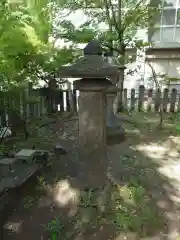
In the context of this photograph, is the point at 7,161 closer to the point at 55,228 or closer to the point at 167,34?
the point at 55,228

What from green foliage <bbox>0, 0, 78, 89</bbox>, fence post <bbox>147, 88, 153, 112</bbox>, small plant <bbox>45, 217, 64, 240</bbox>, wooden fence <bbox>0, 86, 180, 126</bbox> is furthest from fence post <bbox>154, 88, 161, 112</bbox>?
small plant <bbox>45, 217, 64, 240</bbox>

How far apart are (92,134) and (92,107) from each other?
0.41 m

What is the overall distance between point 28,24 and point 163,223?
5.75 metres

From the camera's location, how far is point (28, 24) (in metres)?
6.43

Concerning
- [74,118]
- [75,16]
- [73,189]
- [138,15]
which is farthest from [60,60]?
[75,16]

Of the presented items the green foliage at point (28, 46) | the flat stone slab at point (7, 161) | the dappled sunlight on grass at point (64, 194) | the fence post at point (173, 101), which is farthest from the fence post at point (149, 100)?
the flat stone slab at point (7, 161)

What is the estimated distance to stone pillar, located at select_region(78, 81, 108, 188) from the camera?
3.37 meters

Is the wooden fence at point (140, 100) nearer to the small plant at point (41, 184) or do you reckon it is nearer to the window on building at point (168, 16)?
the window on building at point (168, 16)

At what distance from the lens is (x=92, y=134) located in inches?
139

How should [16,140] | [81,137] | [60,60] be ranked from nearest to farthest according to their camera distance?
[81,137]
[16,140]
[60,60]

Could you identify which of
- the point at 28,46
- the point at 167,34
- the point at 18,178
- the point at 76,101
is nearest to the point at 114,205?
the point at 18,178

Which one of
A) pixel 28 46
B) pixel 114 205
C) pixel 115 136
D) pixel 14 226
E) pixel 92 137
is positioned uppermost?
pixel 28 46

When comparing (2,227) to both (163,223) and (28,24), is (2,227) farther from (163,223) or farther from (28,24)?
(28,24)

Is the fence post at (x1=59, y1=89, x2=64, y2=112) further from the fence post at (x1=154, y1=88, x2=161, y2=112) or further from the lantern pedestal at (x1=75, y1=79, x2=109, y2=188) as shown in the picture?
the lantern pedestal at (x1=75, y1=79, x2=109, y2=188)
